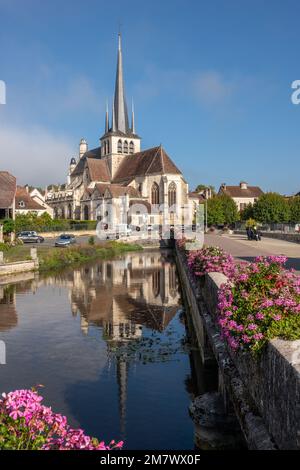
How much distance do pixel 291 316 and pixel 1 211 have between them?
48.3 m

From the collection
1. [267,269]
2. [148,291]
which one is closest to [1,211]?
[148,291]

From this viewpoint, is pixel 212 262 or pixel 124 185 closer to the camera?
pixel 212 262

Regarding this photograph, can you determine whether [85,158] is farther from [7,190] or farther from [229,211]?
[7,190]

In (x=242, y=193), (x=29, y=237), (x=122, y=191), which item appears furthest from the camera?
(x=242, y=193)

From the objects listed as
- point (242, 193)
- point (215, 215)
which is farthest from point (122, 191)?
point (242, 193)

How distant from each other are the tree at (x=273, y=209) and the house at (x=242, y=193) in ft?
108

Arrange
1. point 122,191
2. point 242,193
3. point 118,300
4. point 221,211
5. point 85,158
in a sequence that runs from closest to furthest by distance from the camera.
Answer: point 118,300
point 122,191
point 221,211
point 85,158
point 242,193

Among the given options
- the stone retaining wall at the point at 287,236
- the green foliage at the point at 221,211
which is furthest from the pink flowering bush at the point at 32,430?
the green foliage at the point at 221,211

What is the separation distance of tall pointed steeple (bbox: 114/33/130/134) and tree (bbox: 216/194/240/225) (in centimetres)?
2398

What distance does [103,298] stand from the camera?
22.0 metres

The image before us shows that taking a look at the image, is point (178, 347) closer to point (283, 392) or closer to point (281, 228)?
point (283, 392)

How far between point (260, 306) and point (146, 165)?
76.4 m

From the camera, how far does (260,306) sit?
18.4 ft

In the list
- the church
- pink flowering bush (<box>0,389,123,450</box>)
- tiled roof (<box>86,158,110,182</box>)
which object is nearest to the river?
pink flowering bush (<box>0,389,123,450</box>)
